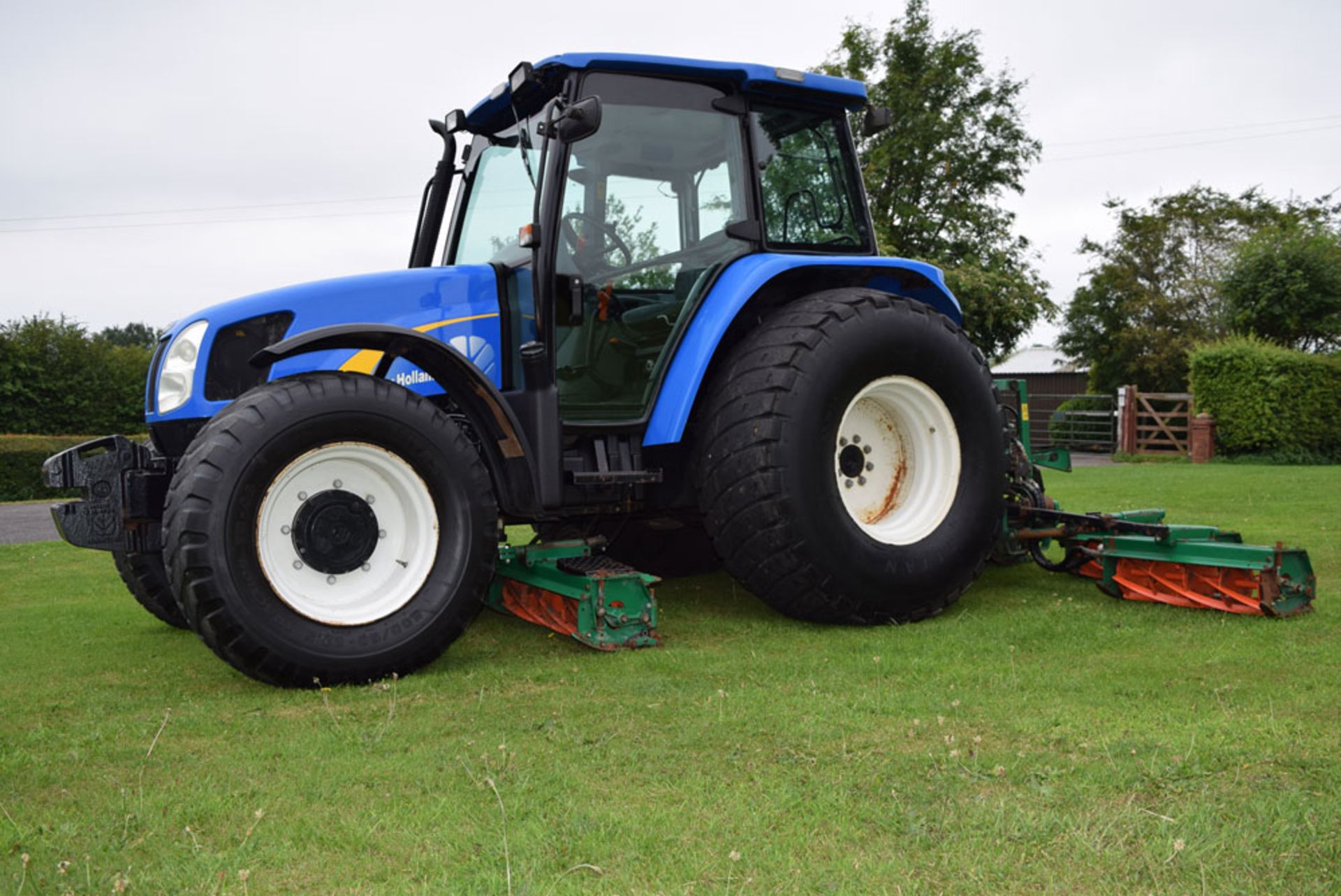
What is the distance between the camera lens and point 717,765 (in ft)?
9.10

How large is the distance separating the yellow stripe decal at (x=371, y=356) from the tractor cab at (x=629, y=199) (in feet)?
0.76

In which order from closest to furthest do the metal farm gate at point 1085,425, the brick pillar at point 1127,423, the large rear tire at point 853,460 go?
the large rear tire at point 853,460
the brick pillar at point 1127,423
the metal farm gate at point 1085,425

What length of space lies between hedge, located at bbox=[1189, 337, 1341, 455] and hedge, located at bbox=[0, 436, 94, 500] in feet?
63.5

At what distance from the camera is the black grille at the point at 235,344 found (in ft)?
13.5

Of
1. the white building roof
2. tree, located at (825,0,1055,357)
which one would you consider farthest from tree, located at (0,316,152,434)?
the white building roof

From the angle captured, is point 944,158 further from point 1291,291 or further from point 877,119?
point 877,119

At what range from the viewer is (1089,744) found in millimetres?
2844

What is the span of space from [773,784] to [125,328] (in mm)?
78963

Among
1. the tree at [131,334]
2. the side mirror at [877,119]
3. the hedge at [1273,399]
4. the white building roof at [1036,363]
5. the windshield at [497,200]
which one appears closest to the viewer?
the windshield at [497,200]

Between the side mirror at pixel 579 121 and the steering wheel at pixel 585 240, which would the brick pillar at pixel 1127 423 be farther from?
the side mirror at pixel 579 121

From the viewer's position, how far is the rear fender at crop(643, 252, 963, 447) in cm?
438

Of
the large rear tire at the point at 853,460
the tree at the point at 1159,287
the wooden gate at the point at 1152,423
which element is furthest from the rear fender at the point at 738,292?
the tree at the point at 1159,287

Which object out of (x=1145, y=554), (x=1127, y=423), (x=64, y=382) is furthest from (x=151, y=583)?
(x=1127, y=423)

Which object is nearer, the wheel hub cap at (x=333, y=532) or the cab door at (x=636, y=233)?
the wheel hub cap at (x=333, y=532)
